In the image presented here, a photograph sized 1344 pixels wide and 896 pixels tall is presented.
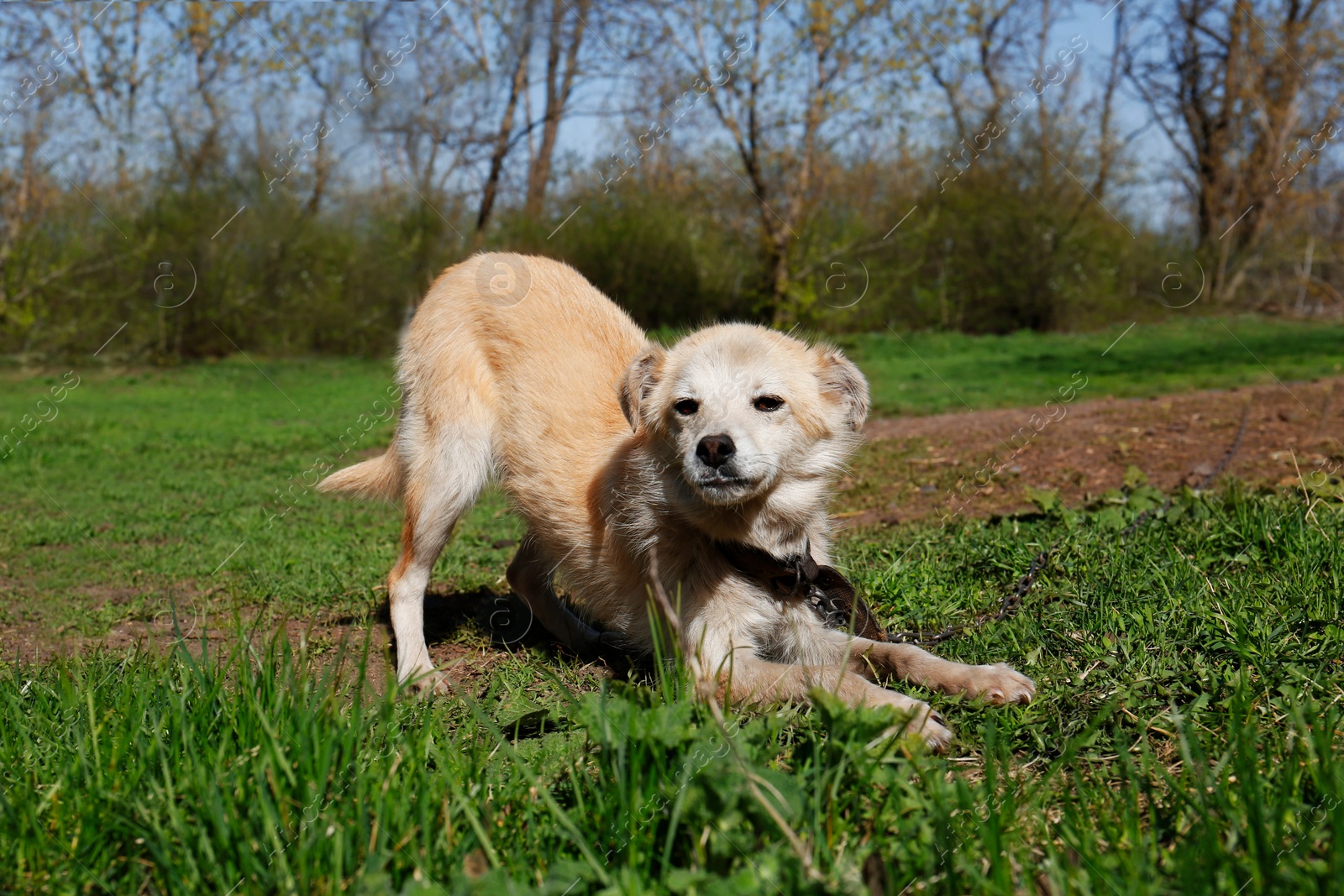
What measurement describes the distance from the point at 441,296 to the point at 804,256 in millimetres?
12489

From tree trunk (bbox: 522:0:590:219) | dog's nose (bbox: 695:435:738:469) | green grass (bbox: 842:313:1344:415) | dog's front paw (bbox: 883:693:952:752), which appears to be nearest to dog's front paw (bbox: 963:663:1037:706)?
dog's front paw (bbox: 883:693:952:752)

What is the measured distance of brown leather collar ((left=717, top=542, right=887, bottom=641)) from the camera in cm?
320

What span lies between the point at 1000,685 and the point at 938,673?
20 centimetres

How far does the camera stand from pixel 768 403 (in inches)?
127

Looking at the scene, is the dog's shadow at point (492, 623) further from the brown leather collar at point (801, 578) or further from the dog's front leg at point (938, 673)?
the dog's front leg at point (938, 673)

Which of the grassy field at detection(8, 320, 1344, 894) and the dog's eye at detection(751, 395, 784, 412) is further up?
the dog's eye at detection(751, 395, 784, 412)

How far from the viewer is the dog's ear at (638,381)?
11.1ft

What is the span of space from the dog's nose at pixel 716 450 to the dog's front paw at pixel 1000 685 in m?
0.95

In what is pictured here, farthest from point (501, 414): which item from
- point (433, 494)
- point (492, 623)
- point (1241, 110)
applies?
point (1241, 110)

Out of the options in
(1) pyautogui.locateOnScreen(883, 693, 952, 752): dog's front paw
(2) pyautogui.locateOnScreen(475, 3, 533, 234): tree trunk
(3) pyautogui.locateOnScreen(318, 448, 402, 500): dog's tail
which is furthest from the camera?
(2) pyautogui.locateOnScreen(475, 3, 533, 234): tree trunk

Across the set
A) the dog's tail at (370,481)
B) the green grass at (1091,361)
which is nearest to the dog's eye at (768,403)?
the dog's tail at (370,481)

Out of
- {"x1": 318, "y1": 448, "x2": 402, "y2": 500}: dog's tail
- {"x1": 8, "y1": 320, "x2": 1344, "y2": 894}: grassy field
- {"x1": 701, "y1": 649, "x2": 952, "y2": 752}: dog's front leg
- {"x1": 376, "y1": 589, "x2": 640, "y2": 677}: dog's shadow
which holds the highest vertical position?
{"x1": 318, "y1": 448, "x2": 402, "y2": 500}: dog's tail

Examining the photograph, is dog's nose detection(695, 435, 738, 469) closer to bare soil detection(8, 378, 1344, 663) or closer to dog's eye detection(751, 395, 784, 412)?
dog's eye detection(751, 395, 784, 412)

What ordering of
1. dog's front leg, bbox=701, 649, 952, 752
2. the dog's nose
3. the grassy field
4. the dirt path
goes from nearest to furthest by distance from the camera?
the grassy field
dog's front leg, bbox=701, 649, 952, 752
the dog's nose
the dirt path
